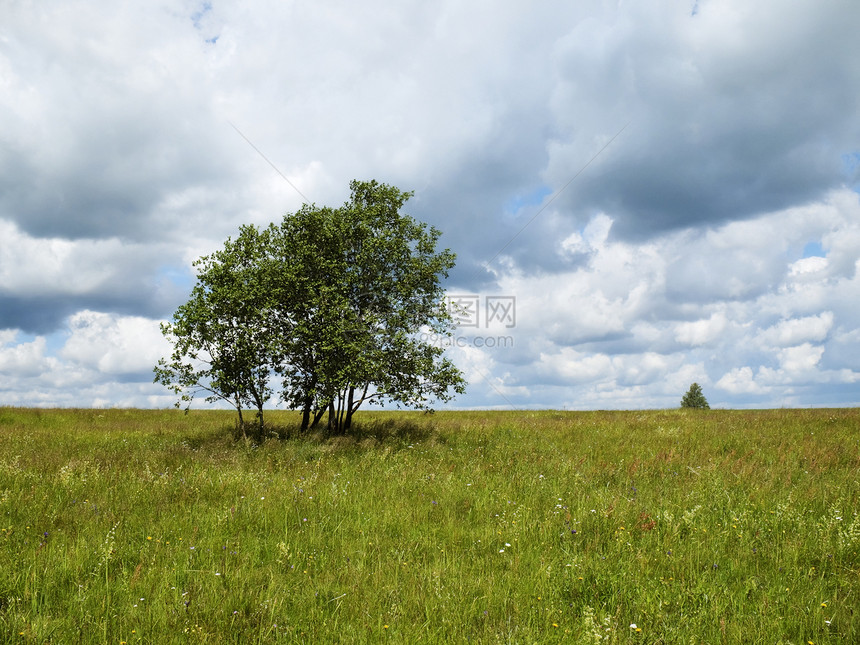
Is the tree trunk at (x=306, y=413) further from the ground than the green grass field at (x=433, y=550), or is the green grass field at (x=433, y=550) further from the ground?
the tree trunk at (x=306, y=413)

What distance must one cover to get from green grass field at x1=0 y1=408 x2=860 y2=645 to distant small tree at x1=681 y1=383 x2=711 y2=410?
49.4m

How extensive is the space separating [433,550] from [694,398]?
60.7m

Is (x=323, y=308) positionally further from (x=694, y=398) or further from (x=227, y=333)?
(x=694, y=398)

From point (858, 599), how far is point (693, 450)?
28.9 ft

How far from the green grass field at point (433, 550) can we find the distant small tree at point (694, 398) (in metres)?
49.4

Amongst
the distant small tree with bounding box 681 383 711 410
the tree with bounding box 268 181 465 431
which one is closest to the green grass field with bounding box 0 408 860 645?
the tree with bounding box 268 181 465 431

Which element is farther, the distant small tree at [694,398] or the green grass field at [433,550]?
the distant small tree at [694,398]

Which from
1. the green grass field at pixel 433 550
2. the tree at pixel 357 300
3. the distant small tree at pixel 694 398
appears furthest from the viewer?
the distant small tree at pixel 694 398

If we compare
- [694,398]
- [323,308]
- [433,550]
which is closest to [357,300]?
[323,308]

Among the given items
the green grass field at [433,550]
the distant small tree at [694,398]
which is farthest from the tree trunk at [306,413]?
the distant small tree at [694,398]

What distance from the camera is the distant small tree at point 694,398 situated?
5716 centimetres

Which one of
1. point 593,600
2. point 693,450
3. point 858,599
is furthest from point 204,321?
point 858,599

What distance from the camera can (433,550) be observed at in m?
6.70

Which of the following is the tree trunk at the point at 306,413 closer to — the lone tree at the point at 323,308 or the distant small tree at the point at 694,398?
the lone tree at the point at 323,308
